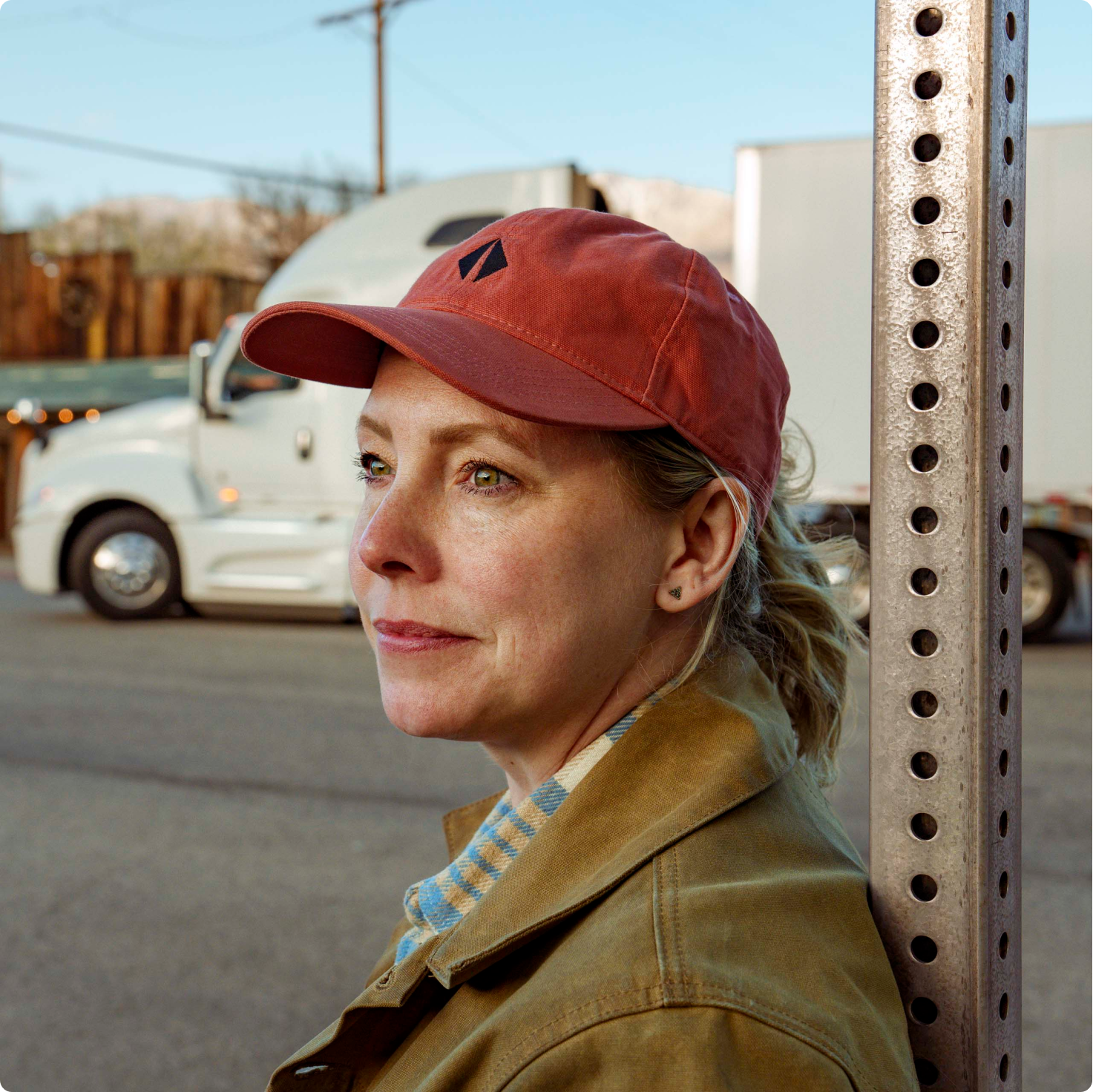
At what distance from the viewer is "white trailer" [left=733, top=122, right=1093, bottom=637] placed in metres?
10.4

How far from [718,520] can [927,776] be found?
1.64 feet

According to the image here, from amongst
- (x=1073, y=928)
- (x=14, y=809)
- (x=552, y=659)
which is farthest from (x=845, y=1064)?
(x=14, y=809)

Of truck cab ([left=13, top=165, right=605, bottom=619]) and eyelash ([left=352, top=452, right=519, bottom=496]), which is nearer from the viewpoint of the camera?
eyelash ([left=352, top=452, right=519, bottom=496])

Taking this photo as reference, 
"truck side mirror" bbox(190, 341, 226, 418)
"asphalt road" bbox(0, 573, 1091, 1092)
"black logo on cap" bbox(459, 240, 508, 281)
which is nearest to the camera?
"black logo on cap" bbox(459, 240, 508, 281)

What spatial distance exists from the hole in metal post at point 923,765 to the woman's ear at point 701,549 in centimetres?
46

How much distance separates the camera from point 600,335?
1346mm

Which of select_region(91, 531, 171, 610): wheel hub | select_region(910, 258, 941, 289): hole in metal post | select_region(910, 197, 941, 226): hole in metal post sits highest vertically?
select_region(910, 197, 941, 226): hole in metal post

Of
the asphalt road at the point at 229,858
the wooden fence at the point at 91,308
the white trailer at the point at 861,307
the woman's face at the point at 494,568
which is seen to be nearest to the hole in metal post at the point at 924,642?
the woman's face at the point at 494,568

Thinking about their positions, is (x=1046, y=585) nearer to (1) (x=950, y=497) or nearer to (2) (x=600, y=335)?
(2) (x=600, y=335)

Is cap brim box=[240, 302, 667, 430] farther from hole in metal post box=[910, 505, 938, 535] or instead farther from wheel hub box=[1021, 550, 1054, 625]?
wheel hub box=[1021, 550, 1054, 625]

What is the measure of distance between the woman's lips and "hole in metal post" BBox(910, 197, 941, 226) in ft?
2.00

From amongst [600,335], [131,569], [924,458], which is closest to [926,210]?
[924,458]

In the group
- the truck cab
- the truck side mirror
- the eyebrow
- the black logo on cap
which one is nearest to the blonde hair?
the eyebrow

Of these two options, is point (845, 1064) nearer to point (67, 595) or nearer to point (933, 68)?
point (933, 68)
